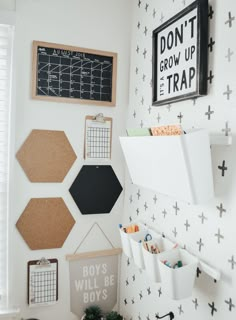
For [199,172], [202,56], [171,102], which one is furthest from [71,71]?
[199,172]

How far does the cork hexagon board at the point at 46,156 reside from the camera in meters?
1.44

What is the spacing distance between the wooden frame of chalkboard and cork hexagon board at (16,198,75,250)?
48cm

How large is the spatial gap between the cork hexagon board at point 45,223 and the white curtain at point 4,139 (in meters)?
0.08

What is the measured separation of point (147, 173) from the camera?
1.16 metres

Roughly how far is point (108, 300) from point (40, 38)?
128cm

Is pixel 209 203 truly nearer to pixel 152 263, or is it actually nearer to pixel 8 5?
pixel 152 263

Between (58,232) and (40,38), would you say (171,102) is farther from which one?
(58,232)

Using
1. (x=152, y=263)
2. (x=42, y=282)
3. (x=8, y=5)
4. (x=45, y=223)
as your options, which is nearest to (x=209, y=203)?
(x=152, y=263)

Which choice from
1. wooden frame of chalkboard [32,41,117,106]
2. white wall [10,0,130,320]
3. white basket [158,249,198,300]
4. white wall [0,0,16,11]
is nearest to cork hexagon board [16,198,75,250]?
white wall [10,0,130,320]

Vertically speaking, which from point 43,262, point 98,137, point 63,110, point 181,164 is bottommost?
point 43,262

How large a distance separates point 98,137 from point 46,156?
26cm

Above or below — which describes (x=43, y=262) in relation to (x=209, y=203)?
below

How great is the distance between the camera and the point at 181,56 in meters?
1.08

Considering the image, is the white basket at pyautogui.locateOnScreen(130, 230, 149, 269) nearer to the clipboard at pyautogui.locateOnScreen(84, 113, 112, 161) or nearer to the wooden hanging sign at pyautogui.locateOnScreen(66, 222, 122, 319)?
the wooden hanging sign at pyautogui.locateOnScreen(66, 222, 122, 319)
